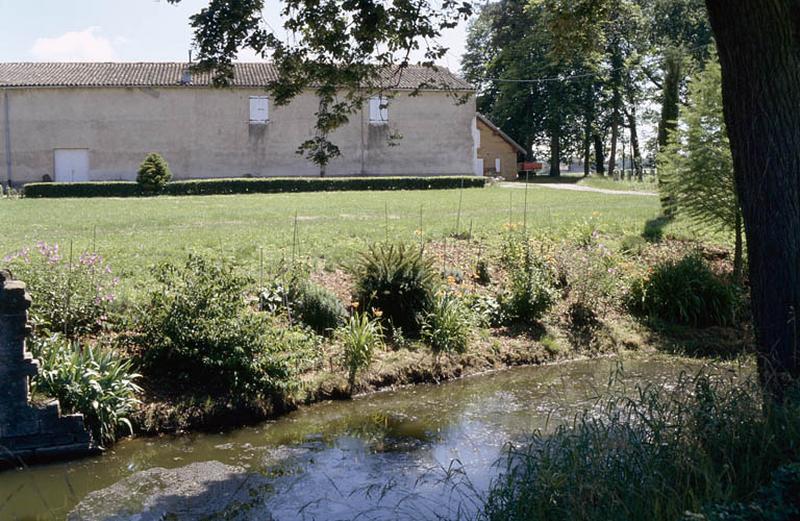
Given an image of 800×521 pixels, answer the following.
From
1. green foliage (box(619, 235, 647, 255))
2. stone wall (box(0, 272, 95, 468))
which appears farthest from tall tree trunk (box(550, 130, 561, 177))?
stone wall (box(0, 272, 95, 468))

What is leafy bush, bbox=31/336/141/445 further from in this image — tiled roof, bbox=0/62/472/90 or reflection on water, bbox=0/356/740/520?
tiled roof, bbox=0/62/472/90

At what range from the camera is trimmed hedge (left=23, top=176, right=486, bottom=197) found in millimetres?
30703

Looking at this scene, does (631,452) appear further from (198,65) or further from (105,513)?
(198,65)

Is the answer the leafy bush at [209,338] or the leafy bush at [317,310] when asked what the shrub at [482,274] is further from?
the leafy bush at [209,338]

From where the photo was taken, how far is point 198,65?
8281mm

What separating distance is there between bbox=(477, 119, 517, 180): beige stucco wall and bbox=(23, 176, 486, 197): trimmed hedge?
16829mm

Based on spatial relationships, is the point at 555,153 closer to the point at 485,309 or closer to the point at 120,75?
the point at 120,75

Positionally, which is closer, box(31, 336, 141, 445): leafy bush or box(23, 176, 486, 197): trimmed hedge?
box(31, 336, 141, 445): leafy bush

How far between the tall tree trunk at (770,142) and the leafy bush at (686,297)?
743 cm

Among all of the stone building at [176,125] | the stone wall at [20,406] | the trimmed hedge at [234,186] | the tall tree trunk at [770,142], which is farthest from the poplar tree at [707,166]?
the stone building at [176,125]

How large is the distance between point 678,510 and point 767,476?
0.88m

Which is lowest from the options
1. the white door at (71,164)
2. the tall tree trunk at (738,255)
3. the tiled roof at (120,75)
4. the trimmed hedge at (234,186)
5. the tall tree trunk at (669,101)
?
the tall tree trunk at (738,255)

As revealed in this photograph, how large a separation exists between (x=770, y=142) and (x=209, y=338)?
6.31 meters

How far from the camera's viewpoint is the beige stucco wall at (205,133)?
38.8 meters
